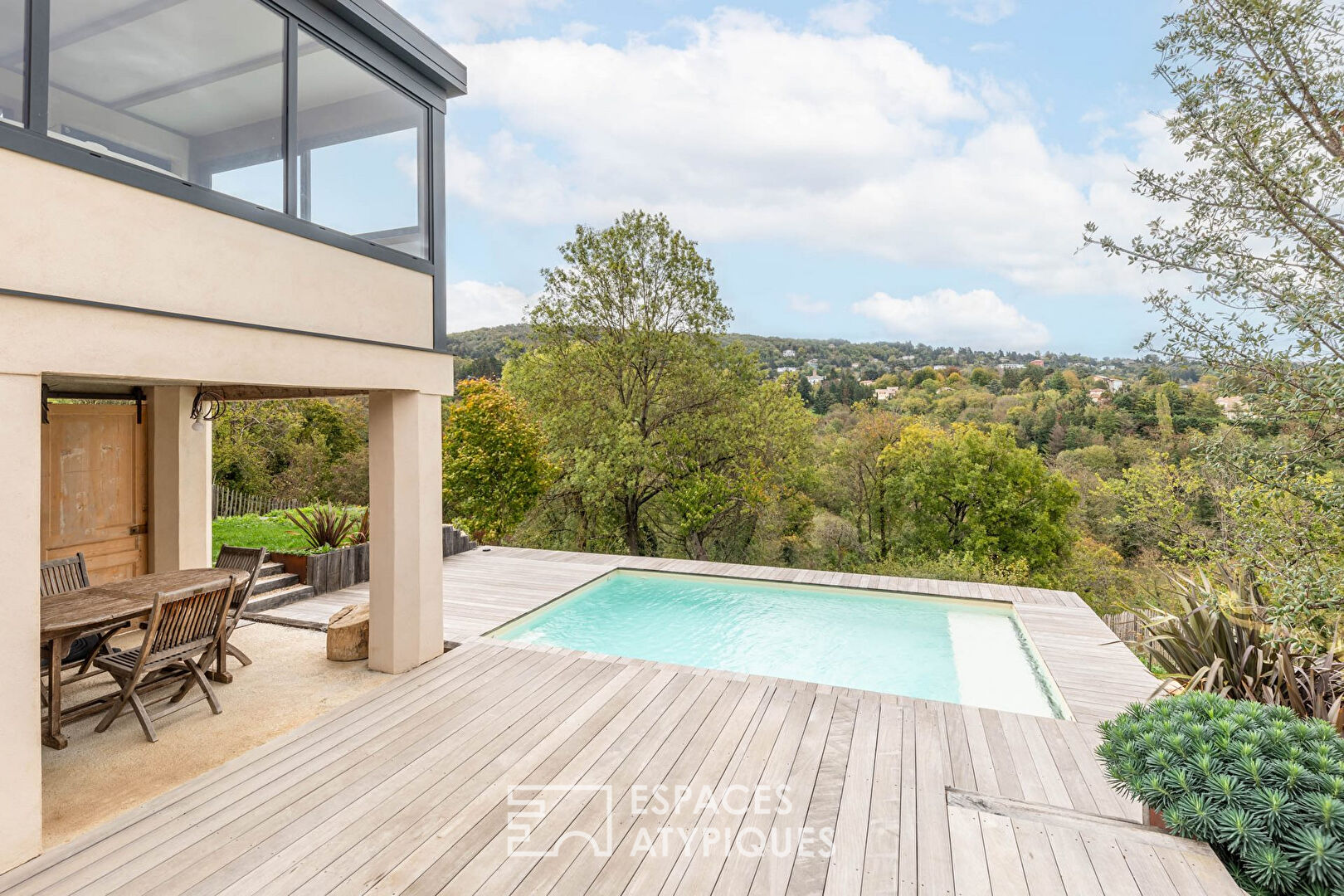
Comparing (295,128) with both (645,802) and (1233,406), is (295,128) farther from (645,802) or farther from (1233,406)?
(1233,406)

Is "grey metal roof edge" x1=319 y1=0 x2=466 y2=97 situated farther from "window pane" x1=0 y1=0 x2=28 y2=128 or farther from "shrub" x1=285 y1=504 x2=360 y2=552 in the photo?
"shrub" x1=285 y1=504 x2=360 y2=552

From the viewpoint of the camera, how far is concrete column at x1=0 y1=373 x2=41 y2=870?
2666mm

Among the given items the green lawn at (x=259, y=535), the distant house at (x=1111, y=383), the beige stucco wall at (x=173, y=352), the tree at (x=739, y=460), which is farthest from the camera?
the distant house at (x=1111, y=383)

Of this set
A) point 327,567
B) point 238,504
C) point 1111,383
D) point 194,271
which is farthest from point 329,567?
point 1111,383

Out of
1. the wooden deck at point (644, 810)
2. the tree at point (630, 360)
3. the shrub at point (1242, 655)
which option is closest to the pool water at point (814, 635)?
the shrub at point (1242, 655)

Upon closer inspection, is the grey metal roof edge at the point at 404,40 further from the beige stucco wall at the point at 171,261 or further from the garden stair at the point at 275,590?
the garden stair at the point at 275,590

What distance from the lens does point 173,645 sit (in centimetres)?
403

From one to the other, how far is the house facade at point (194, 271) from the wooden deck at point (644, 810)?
0.82m

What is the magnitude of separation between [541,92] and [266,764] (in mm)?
17281

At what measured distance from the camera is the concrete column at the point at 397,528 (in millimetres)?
4957

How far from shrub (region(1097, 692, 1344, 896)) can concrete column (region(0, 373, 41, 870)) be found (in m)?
4.59

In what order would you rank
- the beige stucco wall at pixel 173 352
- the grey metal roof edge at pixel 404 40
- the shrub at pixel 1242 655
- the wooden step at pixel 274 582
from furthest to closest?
the wooden step at pixel 274 582
the grey metal roof edge at pixel 404 40
the shrub at pixel 1242 655
the beige stucco wall at pixel 173 352

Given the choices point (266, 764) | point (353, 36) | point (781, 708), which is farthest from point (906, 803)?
point (353, 36)

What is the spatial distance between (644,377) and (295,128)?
10065mm
